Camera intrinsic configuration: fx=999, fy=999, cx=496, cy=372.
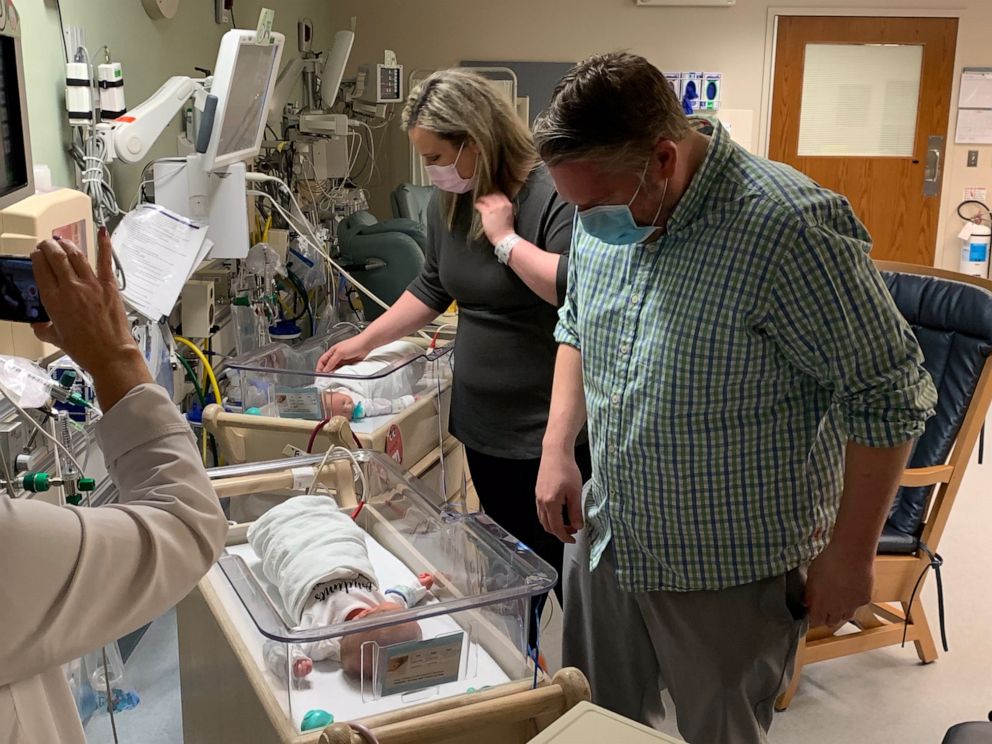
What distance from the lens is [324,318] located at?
354 centimetres

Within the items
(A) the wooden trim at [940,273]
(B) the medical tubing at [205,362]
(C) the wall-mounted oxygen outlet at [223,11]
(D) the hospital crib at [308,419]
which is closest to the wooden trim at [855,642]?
(A) the wooden trim at [940,273]

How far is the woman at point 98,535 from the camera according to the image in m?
0.84

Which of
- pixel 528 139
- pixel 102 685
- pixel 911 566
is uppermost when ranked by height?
pixel 528 139

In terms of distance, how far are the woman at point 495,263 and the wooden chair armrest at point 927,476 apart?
2.73 ft

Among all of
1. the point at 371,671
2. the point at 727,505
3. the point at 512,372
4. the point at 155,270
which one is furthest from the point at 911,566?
the point at 155,270

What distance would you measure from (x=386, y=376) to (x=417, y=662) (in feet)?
3.93

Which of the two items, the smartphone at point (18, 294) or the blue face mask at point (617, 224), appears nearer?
the smartphone at point (18, 294)

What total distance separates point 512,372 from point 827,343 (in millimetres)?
1010

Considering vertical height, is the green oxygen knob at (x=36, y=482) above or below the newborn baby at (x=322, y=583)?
above

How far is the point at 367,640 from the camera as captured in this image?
1.41m

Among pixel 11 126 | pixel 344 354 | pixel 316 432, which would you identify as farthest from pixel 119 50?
pixel 11 126

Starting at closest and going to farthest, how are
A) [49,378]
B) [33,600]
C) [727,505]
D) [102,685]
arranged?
[33,600] → [727,505] → [49,378] → [102,685]

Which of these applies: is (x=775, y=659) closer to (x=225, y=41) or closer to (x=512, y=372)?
(x=512, y=372)

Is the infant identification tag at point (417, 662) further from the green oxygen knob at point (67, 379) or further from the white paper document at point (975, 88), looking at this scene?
the white paper document at point (975, 88)
